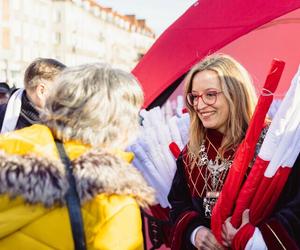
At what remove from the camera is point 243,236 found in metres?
2.08

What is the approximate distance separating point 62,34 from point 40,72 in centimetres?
4874

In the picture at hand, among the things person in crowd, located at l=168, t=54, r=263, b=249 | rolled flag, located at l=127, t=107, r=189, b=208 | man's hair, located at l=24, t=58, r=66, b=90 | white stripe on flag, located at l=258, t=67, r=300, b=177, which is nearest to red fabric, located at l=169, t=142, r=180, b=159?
rolled flag, located at l=127, t=107, r=189, b=208

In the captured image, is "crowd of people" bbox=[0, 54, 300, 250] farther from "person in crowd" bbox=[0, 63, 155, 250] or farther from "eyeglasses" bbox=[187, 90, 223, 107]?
"eyeglasses" bbox=[187, 90, 223, 107]

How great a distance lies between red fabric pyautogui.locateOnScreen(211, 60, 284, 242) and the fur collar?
518 millimetres

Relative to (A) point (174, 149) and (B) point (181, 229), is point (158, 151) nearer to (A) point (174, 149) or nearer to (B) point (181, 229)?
(A) point (174, 149)

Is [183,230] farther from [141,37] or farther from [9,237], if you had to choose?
[141,37]

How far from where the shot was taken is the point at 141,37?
7862 cm

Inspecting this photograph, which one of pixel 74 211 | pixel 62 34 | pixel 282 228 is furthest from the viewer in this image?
pixel 62 34

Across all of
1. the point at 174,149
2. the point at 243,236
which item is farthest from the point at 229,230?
the point at 174,149

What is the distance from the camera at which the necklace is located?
92.0 inches

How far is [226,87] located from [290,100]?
0.33m

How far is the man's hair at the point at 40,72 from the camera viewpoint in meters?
3.44

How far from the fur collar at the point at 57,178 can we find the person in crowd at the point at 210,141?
677mm

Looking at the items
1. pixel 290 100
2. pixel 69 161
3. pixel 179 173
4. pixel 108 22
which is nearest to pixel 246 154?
pixel 290 100
